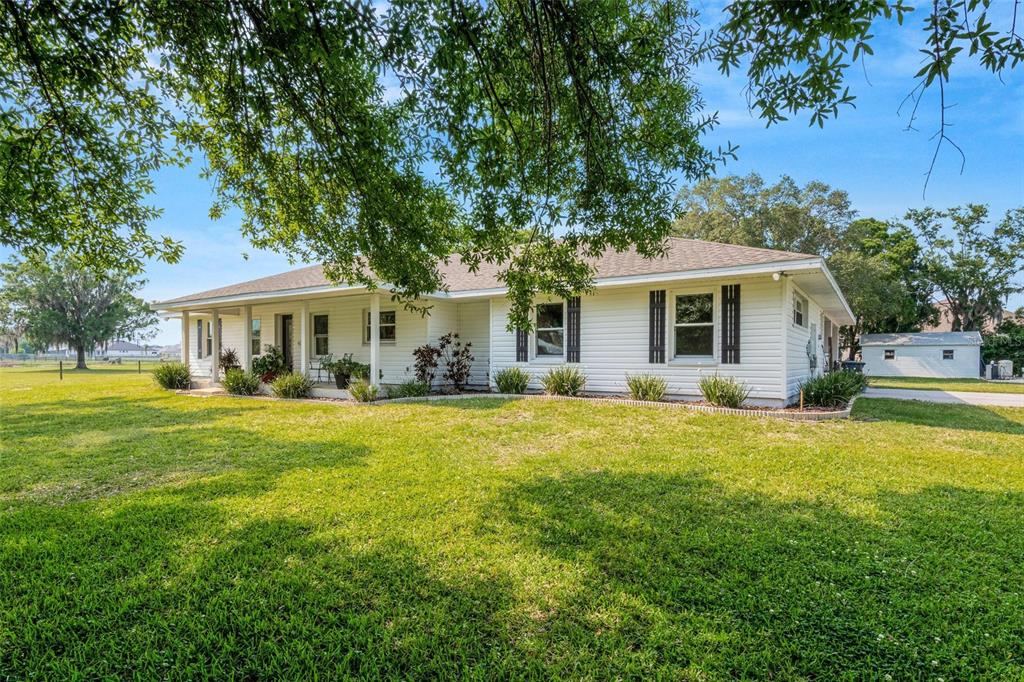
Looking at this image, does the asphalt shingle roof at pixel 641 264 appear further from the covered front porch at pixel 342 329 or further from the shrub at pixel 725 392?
the shrub at pixel 725 392

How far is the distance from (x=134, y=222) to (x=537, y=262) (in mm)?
4613

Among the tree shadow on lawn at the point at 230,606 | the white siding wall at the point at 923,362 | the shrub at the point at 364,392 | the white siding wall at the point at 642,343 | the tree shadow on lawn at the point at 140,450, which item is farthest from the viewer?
the white siding wall at the point at 923,362

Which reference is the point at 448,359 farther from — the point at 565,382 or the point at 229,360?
the point at 229,360

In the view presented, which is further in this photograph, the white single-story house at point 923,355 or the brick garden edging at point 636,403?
the white single-story house at point 923,355

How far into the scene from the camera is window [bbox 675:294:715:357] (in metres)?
10.3

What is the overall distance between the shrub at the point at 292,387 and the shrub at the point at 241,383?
46.7 inches

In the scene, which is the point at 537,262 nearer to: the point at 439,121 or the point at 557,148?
the point at 557,148

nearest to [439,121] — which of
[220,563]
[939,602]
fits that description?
[220,563]

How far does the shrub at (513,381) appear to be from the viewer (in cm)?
1170

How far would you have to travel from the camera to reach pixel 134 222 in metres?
5.46

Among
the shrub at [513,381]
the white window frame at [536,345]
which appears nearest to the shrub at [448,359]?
the shrub at [513,381]

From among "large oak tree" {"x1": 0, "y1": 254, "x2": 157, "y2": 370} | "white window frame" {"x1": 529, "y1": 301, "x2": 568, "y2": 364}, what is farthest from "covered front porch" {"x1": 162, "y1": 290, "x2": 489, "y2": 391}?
"large oak tree" {"x1": 0, "y1": 254, "x2": 157, "y2": 370}

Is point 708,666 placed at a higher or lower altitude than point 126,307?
lower

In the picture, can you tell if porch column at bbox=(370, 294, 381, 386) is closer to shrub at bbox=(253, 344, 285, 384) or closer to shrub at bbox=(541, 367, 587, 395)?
shrub at bbox=(541, 367, 587, 395)
